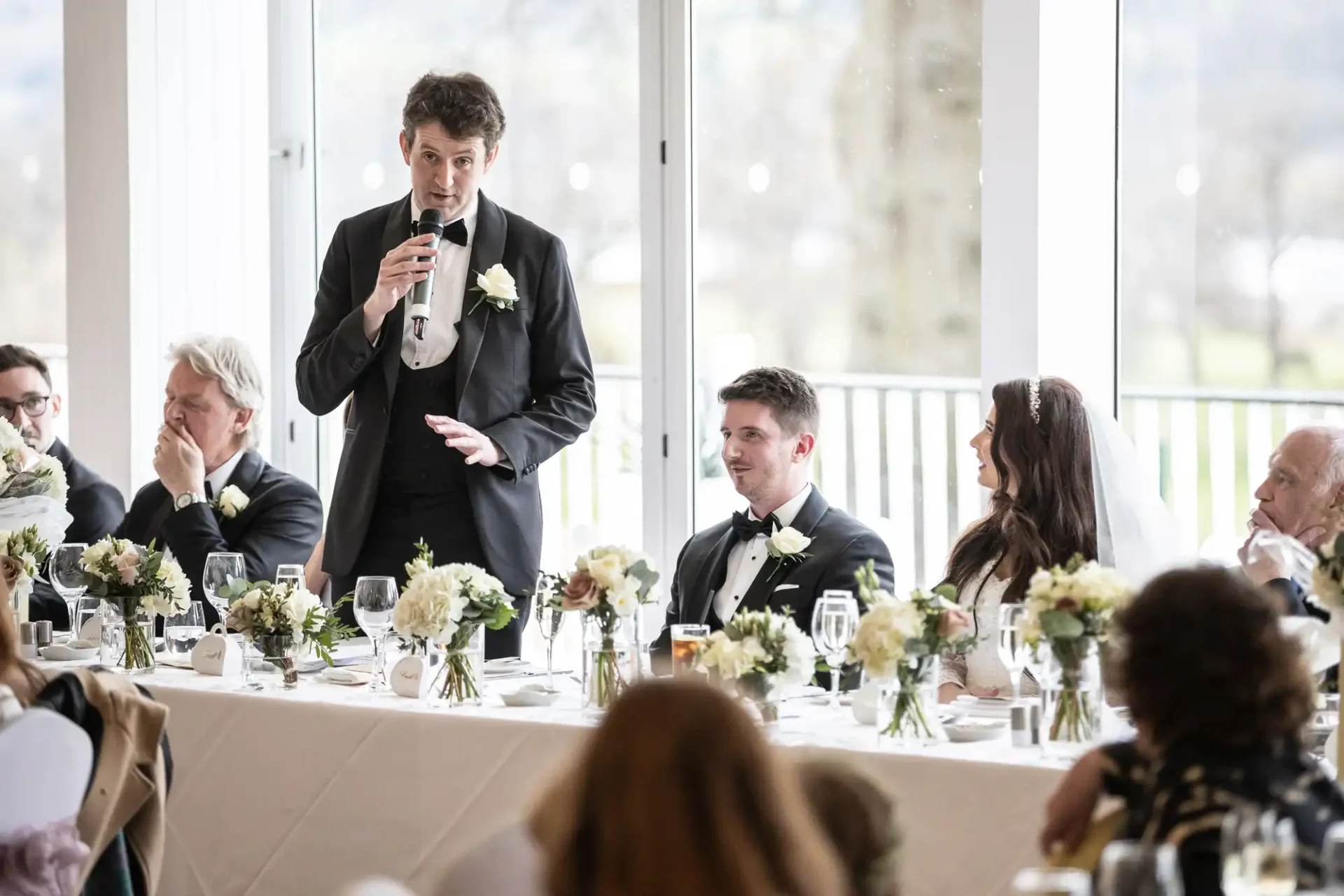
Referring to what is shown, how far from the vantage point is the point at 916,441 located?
207 inches

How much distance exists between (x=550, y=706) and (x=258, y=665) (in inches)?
25.6

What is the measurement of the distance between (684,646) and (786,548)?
582 mm

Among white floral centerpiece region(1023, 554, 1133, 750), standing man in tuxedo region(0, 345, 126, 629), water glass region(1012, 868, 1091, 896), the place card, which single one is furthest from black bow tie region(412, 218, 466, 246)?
water glass region(1012, 868, 1091, 896)

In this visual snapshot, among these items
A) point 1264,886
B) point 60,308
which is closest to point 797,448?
point 1264,886

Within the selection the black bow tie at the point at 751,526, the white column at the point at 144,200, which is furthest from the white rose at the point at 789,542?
the white column at the point at 144,200

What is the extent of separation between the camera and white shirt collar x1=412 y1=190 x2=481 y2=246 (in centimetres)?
393

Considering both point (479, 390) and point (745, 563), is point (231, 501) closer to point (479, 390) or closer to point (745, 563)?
point (479, 390)

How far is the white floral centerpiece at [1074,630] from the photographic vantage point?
2.39m

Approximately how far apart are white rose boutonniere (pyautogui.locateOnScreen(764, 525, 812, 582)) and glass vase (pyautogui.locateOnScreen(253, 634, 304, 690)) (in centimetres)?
91

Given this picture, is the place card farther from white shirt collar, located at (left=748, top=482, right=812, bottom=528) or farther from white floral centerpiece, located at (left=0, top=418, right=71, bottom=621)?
white floral centerpiece, located at (left=0, top=418, right=71, bottom=621)

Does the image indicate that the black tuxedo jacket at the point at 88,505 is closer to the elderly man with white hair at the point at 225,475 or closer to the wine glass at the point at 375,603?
the elderly man with white hair at the point at 225,475

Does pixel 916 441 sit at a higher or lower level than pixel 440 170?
lower

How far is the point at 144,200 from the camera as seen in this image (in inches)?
218

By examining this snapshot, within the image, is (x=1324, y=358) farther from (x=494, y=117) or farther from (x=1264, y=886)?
(x=1264, y=886)
